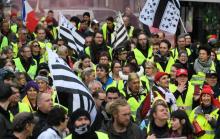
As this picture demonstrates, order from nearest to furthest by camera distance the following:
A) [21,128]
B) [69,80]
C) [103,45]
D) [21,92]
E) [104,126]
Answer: [21,128] → [104,126] → [69,80] → [21,92] → [103,45]

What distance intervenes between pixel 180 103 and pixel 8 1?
41.7 feet

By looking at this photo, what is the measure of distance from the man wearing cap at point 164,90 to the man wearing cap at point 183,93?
40 cm

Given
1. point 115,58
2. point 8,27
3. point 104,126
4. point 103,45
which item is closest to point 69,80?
point 104,126

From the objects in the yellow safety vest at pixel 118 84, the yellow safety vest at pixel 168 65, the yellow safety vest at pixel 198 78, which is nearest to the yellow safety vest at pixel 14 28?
the yellow safety vest at pixel 168 65

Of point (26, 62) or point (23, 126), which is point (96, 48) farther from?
point (23, 126)

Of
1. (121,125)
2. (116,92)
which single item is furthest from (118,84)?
(121,125)

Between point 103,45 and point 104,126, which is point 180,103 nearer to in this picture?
point 104,126

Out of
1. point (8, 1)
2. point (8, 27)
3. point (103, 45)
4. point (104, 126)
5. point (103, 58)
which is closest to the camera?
point (104, 126)

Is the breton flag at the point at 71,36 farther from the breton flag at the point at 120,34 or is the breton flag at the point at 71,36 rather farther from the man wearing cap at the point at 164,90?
the man wearing cap at the point at 164,90

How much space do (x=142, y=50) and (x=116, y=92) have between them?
4975 mm

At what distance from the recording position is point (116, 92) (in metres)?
10.8

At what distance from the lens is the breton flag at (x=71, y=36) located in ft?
49.1

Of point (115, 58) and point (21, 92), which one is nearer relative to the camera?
point (21, 92)

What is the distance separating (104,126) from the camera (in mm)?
9008
